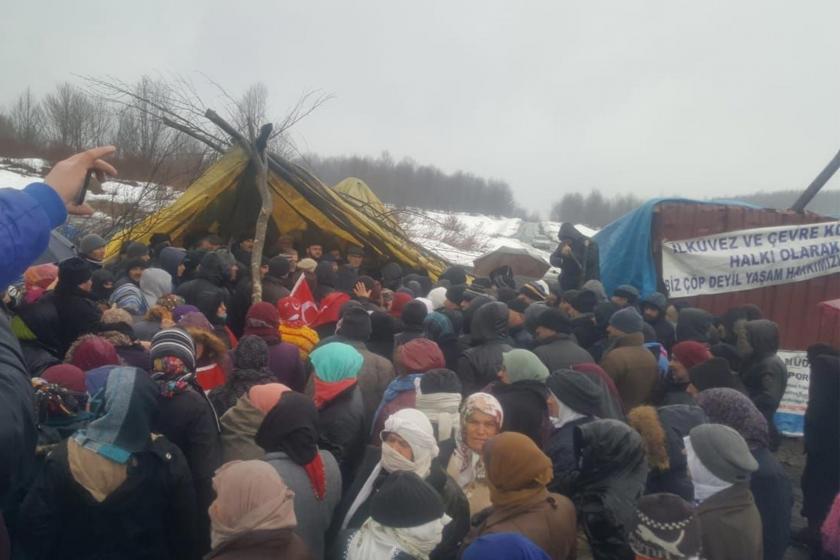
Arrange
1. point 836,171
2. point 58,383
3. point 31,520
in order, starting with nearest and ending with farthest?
point 31,520
point 58,383
point 836,171

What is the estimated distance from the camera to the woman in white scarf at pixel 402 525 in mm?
2467

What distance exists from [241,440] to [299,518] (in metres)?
0.71

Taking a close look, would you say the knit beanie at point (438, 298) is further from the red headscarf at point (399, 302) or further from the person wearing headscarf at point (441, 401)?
the person wearing headscarf at point (441, 401)

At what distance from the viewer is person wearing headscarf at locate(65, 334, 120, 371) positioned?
379 cm

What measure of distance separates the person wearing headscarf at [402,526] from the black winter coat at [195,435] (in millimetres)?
1045

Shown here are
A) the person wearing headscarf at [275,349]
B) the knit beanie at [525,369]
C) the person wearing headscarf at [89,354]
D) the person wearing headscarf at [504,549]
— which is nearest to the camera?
the person wearing headscarf at [504,549]

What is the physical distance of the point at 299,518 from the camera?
284cm

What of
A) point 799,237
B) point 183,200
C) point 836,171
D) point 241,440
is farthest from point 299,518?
point 836,171

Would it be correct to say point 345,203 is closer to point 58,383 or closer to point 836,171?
point 58,383

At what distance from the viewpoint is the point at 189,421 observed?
317 centimetres

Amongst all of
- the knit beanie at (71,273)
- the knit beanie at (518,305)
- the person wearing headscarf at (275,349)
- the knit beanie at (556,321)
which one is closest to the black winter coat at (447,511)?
the person wearing headscarf at (275,349)

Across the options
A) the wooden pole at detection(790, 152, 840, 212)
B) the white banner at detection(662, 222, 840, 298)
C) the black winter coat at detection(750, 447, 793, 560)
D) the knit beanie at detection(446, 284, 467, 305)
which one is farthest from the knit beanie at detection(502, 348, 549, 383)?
the wooden pole at detection(790, 152, 840, 212)

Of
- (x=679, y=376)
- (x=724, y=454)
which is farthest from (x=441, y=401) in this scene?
(x=679, y=376)

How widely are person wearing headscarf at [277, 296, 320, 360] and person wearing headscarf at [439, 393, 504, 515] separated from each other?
6.35ft
